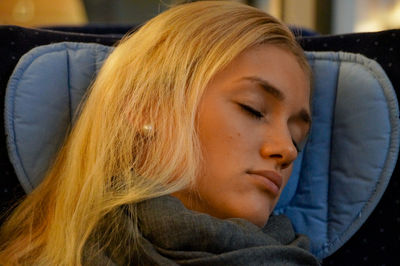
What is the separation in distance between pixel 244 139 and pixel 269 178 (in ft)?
0.28

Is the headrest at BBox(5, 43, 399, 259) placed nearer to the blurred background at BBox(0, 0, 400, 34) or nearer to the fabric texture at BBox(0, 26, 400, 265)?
the fabric texture at BBox(0, 26, 400, 265)

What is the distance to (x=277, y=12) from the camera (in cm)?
243

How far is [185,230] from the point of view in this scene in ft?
2.35

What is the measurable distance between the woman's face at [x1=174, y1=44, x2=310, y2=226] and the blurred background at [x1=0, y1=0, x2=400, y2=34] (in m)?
0.75

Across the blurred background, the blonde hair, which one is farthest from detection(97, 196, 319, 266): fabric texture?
the blurred background

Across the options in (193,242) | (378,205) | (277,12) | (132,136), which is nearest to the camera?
(193,242)

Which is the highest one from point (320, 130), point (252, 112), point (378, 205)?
point (252, 112)

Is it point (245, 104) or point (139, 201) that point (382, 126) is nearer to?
point (245, 104)

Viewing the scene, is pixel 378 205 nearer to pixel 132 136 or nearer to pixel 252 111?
pixel 252 111

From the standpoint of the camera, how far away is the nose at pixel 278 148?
31.4 inches

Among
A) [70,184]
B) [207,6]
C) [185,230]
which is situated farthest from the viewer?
[207,6]

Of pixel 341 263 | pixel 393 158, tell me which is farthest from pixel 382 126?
pixel 341 263

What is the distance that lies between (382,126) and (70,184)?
65 centimetres

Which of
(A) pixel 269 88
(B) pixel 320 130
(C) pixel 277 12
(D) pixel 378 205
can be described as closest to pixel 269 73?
(A) pixel 269 88
